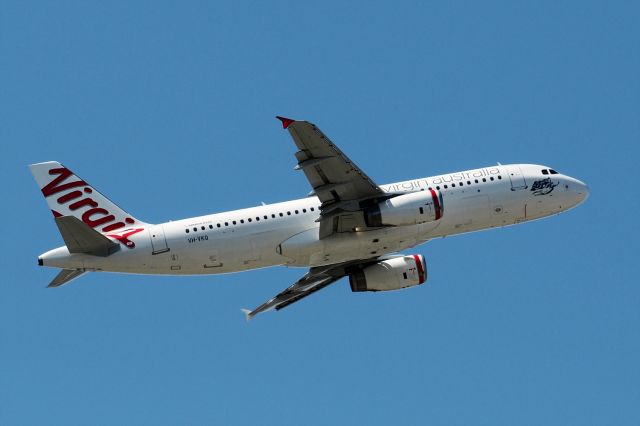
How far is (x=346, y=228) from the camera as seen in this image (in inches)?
2250

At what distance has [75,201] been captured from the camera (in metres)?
58.0

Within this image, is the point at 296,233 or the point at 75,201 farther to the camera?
the point at 75,201

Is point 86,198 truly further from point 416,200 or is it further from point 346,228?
point 416,200

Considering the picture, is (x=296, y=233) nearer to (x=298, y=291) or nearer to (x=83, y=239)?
(x=298, y=291)

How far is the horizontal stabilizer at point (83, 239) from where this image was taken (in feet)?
176

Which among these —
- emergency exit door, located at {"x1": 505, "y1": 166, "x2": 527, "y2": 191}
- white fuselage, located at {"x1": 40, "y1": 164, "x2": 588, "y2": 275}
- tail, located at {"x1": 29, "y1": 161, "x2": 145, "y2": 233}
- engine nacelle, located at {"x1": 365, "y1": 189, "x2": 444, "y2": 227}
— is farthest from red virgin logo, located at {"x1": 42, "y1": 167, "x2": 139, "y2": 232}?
emergency exit door, located at {"x1": 505, "y1": 166, "x2": 527, "y2": 191}

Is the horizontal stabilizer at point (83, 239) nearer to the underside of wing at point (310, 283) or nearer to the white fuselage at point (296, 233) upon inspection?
the white fuselage at point (296, 233)

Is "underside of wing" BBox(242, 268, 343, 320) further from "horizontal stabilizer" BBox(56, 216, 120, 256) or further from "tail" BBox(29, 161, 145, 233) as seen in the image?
"horizontal stabilizer" BBox(56, 216, 120, 256)

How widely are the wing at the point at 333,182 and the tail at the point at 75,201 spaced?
967cm

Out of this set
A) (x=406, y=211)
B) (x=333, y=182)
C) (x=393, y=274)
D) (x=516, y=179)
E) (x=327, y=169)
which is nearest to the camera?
(x=327, y=169)

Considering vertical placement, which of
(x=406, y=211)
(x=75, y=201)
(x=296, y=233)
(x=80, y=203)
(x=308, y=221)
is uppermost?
(x=75, y=201)

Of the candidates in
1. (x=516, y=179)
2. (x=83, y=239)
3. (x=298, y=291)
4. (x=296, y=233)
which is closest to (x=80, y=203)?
(x=83, y=239)

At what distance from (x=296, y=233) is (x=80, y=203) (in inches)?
452

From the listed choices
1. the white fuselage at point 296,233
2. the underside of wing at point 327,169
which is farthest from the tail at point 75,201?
the underside of wing at point 327,169
